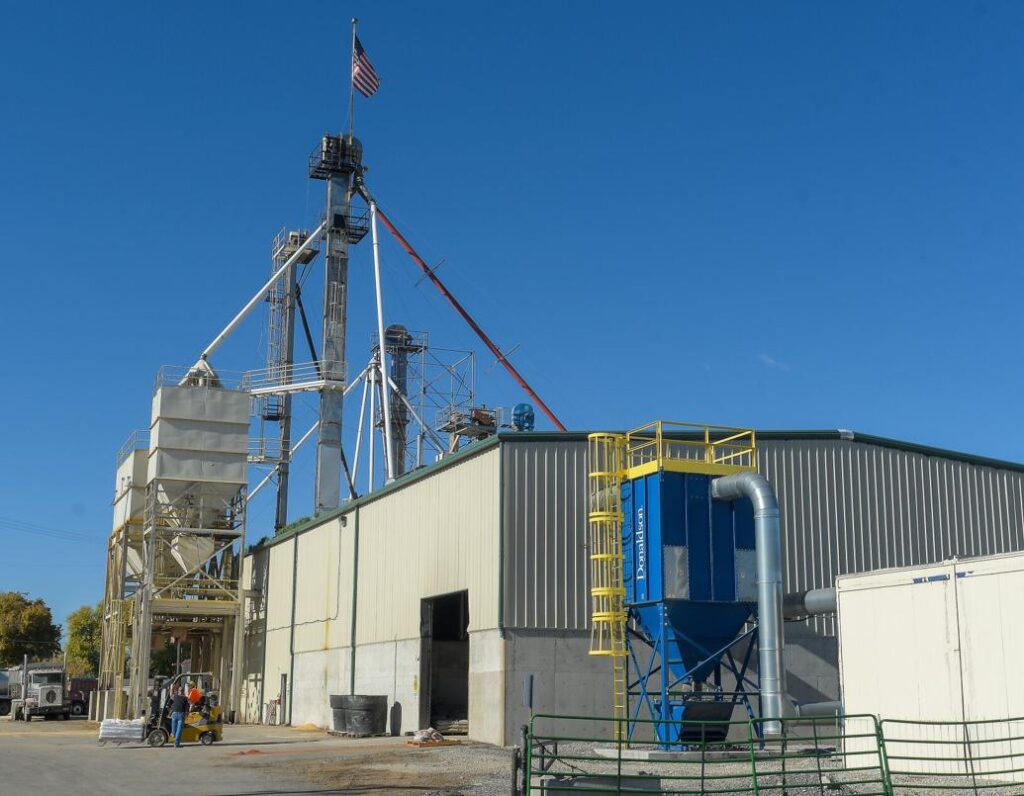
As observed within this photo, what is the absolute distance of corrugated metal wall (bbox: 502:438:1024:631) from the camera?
1177 inches

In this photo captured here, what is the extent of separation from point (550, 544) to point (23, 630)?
7335 centimetres

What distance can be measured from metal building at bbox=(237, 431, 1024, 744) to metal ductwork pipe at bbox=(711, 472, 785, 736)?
5.83 m

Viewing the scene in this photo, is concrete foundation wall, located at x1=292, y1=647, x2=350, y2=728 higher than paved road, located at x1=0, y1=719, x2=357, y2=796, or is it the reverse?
concrete foundation wall, located at x1=292, y1=647, x2=350, y2=728

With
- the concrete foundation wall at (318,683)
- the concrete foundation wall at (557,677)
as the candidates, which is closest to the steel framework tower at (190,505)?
the concrete foundation wall at (318,683)

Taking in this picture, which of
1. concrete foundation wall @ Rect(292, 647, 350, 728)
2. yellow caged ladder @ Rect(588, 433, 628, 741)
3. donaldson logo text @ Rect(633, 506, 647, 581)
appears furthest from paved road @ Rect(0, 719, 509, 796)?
donaldson logo text @ Rect(633, 506, 647, 581)

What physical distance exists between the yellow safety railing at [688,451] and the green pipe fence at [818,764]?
542 cm

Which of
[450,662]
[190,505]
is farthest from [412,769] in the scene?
[190,505]

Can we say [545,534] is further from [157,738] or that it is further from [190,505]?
[190,505]

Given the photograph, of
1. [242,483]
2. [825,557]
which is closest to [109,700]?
[242,483]

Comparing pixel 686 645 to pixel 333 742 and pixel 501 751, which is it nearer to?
pixel 501 751

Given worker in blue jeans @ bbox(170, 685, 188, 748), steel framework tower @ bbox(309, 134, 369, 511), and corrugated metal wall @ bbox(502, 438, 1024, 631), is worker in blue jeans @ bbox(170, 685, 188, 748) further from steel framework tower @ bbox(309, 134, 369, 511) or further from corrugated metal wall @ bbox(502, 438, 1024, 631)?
steel framework tower @ bbox(309, 134, 369, 511)

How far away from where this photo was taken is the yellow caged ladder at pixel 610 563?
26.5 m

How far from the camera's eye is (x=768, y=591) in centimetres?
2461

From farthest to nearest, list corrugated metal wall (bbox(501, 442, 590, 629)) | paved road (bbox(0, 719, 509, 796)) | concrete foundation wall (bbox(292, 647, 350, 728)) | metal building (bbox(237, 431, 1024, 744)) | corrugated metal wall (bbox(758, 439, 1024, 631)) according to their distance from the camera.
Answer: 1. concrete foundation wall (bbox(292, 647, 350, 728))
2. corrugated metal wall (bbox(758, 439, 1024, 631))
3. corrugated metal wall (bbox(501, 442, 590, 629))
4. metal building (bbox(237, 431, 1024, 744))
5. paved road (bbox(0, 719, 509, 796))
